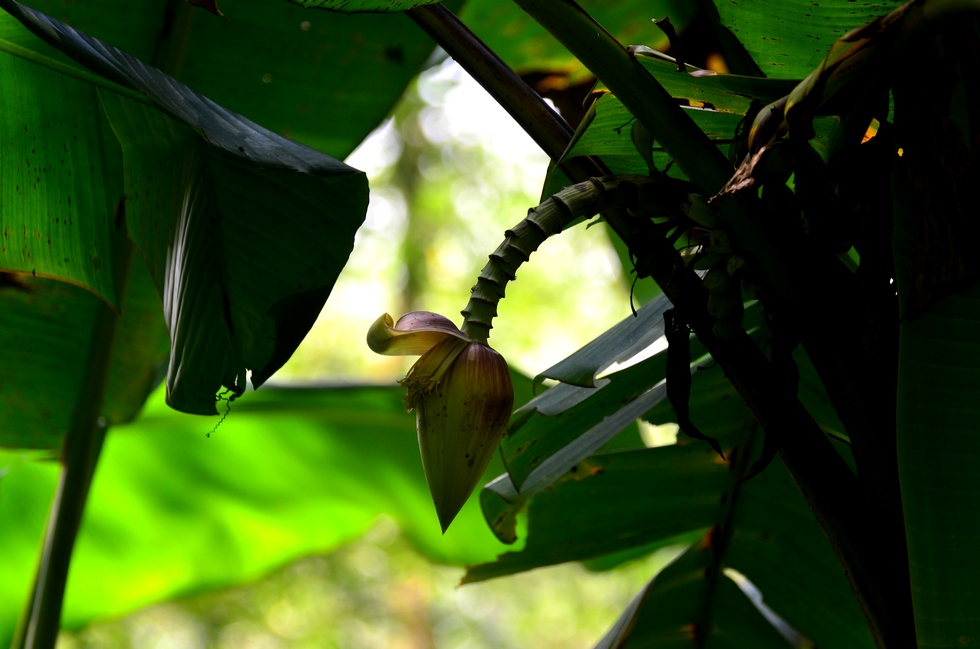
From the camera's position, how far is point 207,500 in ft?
3.76

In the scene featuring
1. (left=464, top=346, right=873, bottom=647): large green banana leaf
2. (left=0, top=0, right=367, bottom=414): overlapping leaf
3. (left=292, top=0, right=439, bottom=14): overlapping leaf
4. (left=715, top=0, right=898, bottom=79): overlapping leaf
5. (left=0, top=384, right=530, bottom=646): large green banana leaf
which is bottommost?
(left=0, top=384, right=530, bottom=646): large green banana leaf

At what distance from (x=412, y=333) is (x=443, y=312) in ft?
20.9

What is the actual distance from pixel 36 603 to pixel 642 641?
585 mm

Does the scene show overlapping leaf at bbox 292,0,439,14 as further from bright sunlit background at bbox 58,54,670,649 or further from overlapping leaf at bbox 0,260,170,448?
bright sunlit background at bbox 58,54,670,649

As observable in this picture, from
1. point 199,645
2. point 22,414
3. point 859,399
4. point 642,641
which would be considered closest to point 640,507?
point 642,641

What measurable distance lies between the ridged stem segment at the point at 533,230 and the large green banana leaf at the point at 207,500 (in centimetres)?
76

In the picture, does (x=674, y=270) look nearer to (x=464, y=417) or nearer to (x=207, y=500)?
(x=464, y=417)

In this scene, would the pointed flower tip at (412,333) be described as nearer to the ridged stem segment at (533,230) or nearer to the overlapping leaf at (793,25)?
the ridged stem segment at (533,230)

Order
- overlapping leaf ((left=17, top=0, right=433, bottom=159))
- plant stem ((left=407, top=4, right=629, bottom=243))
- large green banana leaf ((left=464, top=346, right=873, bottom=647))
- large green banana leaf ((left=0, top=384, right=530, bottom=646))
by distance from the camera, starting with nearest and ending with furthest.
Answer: plant stem ((left=407, top=4, right=629, bottom=243)) < large green banana leaf ((left=464, top=346, right=873, bottom=647)) < overlapping leaf ((left=17, top=0, right=433, bottom=159)) < large green banana leaf ((left=0, top=384, right=530, bottom=646))

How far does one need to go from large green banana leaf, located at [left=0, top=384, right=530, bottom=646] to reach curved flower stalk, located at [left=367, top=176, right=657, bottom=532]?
0.73 m

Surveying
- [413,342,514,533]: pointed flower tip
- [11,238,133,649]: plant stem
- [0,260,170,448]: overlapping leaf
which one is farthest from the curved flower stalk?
[0,260,170,448]: overlapping leaf

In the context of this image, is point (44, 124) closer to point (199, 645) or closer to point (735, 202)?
point (735, 202)

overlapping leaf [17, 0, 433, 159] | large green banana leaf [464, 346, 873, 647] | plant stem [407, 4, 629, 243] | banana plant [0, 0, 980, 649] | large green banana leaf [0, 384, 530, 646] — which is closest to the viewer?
banana plant [0, 0, 980, 649]

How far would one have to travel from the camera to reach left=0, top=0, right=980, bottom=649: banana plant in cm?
30
